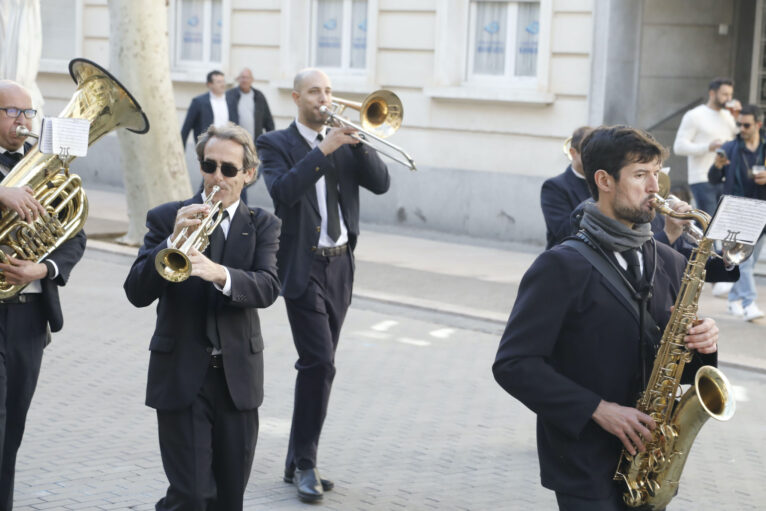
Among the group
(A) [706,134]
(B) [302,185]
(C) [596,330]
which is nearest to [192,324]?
(C) [596,330]

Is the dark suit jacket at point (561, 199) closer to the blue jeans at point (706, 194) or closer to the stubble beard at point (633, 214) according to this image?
the stubble beard at point (633, 214)

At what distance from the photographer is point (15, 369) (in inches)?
215

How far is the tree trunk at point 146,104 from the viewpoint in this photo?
14391mm

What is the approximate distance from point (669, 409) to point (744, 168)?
323 inches

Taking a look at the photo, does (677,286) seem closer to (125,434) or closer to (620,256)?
(620,256)

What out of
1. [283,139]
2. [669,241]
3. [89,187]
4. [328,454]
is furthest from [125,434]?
[89,187]

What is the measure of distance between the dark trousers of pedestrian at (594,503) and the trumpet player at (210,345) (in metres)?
1.38

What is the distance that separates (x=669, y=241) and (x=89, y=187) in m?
17.1

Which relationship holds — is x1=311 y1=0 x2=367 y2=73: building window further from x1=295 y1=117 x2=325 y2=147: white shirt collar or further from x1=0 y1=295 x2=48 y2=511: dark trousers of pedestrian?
x1=0 y1=295 x2=48 y2=511: dark trousers of pedestrian

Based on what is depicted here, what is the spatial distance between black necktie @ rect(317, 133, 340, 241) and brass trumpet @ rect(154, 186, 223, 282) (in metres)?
2.04

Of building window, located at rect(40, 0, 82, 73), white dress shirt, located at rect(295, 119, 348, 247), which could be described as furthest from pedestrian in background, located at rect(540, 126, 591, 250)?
building window, located at rect(40, 0, 82, 73)

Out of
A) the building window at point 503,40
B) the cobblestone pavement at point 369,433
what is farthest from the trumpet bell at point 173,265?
the building window at point 503,40

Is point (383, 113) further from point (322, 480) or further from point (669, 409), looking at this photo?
point (669, 409)

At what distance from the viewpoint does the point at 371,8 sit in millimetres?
17109
